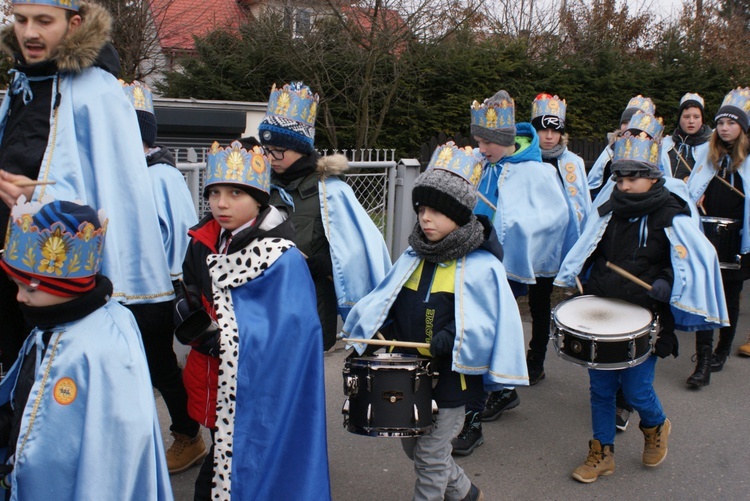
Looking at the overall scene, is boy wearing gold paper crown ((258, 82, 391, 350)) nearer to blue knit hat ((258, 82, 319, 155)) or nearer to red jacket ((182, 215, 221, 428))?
blue knit hat ((258, 82, 319, 155))

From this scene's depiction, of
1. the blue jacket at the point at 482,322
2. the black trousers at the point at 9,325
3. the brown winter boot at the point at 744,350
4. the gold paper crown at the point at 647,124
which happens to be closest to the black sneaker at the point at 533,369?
the gold paper crown at the point at 647,124

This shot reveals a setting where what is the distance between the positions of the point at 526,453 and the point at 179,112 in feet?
22.1

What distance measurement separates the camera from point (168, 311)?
12.1 ft

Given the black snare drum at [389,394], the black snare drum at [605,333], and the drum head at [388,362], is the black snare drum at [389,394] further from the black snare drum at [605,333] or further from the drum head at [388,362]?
the black snare drum at [605,333]

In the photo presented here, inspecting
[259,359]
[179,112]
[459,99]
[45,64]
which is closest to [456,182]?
[259,359]

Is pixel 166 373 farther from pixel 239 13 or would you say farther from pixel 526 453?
pixel 239 13

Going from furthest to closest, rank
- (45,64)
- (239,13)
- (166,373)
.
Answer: (239,13) → (166,373) → (45,64)

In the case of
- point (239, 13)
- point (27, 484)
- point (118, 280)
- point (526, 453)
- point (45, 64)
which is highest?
point (239, 13)

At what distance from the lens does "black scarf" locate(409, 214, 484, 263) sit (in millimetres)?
3830

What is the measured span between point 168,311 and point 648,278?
2671mm

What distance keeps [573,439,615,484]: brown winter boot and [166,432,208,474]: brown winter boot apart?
2.17 metres

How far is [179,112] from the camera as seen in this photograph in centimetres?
1005

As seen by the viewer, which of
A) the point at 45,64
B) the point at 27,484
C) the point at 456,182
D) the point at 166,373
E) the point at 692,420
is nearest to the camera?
the point at 27,484

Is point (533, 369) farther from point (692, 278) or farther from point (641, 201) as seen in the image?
point (641, 201)
